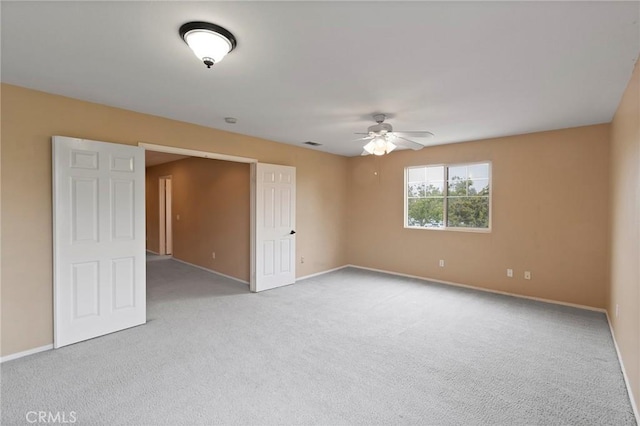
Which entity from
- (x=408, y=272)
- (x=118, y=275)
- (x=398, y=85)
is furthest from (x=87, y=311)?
(x=408, y=272)

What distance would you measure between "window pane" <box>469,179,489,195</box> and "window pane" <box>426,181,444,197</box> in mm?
498

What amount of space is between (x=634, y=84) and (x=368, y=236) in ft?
15.1

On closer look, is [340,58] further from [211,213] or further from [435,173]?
[211,213]

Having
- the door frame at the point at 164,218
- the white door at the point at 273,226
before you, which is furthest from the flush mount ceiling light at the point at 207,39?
the door frame at the point at 164,218

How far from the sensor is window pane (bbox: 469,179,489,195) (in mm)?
4938

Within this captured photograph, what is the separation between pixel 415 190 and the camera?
5.82m

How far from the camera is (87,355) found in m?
2.80

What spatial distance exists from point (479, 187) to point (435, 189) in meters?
0.76

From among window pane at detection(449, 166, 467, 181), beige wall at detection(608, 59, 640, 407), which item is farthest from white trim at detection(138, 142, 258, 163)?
beige wall at detection(608, 59, 640, 407)

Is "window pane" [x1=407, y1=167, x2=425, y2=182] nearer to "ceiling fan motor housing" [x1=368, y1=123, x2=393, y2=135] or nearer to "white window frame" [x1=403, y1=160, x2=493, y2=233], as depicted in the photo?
"white window frame" [x1=403, y1=160, x2=493, y2=233]

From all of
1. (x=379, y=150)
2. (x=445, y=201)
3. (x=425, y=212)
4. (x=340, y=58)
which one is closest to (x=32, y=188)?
(x=340, y=58)

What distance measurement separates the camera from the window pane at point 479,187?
16.2ft

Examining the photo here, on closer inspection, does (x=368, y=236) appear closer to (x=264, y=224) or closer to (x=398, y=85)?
(x=264, y=224)

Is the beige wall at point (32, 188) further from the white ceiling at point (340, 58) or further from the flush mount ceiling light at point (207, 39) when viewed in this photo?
the flush mount ceiling light at point (207, 39)
